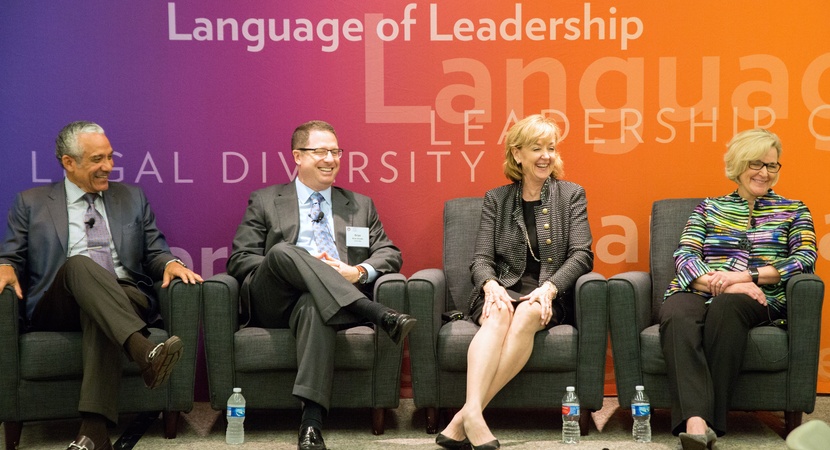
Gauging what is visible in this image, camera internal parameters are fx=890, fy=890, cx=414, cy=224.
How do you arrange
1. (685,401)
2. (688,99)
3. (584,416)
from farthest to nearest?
(688,99), (584,416), (685,401)

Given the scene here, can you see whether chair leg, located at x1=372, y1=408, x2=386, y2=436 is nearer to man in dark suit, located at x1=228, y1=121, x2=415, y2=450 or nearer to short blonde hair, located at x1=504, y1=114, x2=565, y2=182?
man in dark suit, located at x1=228, y1=121, x2=415, y2=450

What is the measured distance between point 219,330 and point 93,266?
0.57 meters

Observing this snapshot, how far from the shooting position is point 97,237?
405 cm

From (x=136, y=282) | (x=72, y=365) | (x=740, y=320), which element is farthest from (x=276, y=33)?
(x=740, y=320)

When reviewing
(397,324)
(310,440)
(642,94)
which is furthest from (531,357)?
(642,94)

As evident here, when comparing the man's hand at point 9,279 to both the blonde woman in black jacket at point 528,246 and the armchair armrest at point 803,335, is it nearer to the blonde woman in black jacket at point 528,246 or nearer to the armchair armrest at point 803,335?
the blonde woman in black jacket at point 528,246

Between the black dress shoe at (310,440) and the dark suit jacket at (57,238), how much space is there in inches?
38.1

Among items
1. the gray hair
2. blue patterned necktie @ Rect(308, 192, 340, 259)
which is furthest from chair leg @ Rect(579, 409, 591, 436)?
the gray hair

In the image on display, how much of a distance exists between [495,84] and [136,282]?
1.99 m

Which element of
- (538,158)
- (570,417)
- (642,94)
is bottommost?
(570,417)

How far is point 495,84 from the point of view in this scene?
14.8 ft

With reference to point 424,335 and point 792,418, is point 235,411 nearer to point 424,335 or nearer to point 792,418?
point 424,335

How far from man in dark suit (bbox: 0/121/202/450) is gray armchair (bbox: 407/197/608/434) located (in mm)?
994

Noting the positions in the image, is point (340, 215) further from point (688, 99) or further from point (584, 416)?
point (688, 99)
